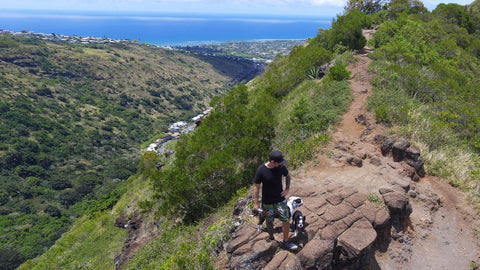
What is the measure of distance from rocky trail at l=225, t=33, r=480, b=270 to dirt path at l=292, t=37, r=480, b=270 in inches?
0.9

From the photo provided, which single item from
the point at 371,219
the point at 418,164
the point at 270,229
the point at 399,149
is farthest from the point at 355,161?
the point at 270,229

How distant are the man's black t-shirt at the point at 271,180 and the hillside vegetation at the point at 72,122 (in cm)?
2729

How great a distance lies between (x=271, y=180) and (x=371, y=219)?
319cm

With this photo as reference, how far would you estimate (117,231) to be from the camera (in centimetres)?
1647

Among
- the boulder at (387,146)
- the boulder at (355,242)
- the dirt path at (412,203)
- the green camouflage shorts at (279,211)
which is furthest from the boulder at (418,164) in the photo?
the green camouflage shorts at (279,211)

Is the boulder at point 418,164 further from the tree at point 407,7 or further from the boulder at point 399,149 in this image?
the tree at point 407,7

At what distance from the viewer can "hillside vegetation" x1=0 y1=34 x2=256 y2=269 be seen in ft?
174

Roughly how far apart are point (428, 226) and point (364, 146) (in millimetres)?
3484

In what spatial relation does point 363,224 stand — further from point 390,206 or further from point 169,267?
point 169,267

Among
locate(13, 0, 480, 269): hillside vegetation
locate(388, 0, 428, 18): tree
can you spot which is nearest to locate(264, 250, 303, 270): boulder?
locate(13, 0, 480, 269): hillside vegetation

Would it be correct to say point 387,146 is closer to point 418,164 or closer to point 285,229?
point 418,164

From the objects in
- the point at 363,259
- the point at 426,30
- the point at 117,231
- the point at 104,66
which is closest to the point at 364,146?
the point at 363,259

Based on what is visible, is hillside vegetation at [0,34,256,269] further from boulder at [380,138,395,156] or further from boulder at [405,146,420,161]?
boulder at [405,146,420,161]

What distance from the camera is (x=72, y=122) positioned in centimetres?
9075
